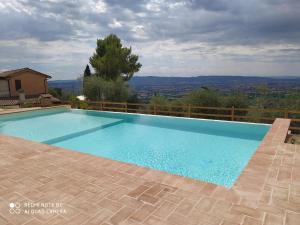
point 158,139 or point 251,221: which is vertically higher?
point 251,221

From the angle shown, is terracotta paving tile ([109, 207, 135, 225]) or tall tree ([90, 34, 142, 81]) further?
tall tree ([90, 34, 142, 81])

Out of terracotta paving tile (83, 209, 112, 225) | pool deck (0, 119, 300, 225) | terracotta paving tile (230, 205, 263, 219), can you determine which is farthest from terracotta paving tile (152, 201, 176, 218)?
terracotta paving tile (230, 205, 263, 219)

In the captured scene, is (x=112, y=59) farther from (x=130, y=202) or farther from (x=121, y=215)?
(x=121, y=215)

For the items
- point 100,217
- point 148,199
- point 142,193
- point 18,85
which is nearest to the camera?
point 100,217

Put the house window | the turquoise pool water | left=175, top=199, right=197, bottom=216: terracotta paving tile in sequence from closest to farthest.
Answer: left=175, top=199, right=197, bottom=216: terracotta paving tile, the turquoise pool water, the house window

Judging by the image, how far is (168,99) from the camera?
514 inches

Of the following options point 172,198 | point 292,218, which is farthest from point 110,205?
point 292,218

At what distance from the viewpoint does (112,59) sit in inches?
744

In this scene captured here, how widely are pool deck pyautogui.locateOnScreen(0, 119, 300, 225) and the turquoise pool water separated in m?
1.57

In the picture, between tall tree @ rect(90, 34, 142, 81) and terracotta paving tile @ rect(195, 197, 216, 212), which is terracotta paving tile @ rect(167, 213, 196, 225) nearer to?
terracotta paving tile @ rect(195, 197, 216, 212)

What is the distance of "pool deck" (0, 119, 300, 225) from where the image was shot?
250 cm

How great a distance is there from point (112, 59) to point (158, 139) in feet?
42.1

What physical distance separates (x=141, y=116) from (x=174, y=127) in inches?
80.4

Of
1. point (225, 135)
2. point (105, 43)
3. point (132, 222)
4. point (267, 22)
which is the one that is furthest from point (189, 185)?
point (105, 43)
